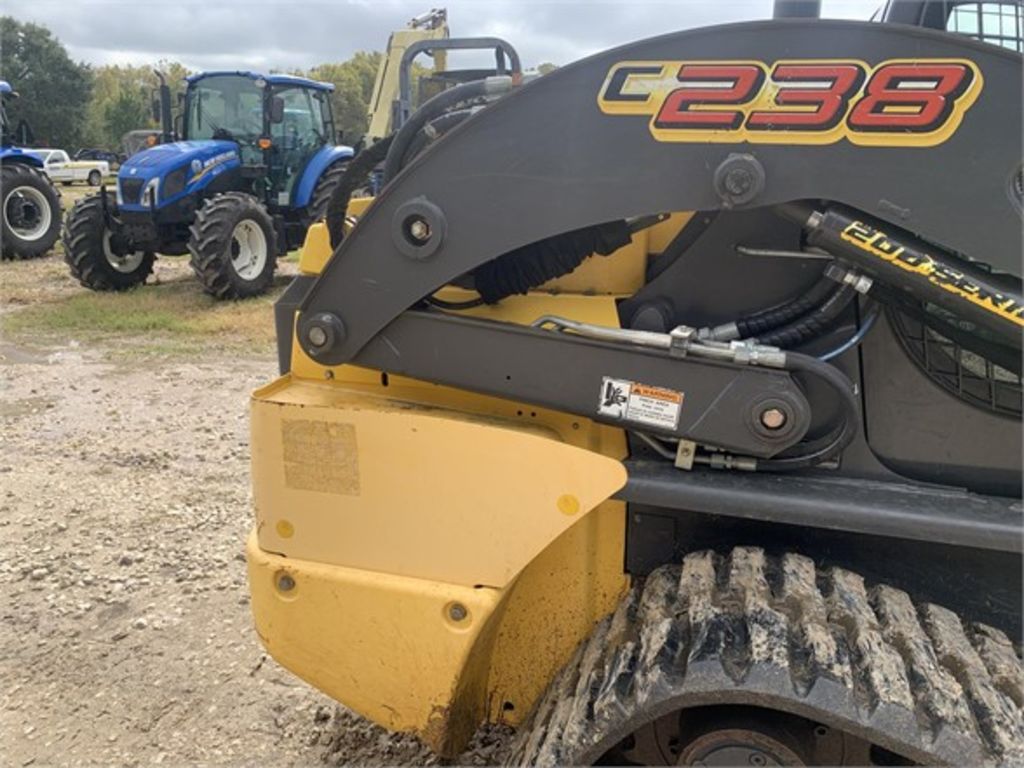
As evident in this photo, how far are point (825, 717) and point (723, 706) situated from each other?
0.25m

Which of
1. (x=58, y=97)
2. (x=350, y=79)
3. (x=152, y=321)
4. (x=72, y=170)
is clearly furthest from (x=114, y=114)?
(x=152, y=321)

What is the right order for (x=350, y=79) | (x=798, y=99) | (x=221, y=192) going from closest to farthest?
(x=798, y=99), (x=221, y=192), (x=350, y=79)

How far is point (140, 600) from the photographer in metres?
3.59

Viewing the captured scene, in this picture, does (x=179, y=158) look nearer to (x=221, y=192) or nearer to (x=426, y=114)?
(x=221, y=192)

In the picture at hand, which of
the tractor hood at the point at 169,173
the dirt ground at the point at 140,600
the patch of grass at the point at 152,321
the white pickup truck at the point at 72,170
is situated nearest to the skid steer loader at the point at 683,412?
the dirt ground at the point at 140,600

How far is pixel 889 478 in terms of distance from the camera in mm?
1862

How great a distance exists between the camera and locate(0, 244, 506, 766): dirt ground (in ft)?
9.10

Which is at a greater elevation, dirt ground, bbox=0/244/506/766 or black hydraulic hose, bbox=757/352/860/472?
black hydraulic hose, bbox=757/352/860/472

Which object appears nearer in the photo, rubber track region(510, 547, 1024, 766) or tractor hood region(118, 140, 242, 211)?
rubber track region(510, 547, 1024, 766)

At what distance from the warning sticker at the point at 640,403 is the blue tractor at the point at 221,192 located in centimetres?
830

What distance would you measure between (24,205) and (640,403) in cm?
1372

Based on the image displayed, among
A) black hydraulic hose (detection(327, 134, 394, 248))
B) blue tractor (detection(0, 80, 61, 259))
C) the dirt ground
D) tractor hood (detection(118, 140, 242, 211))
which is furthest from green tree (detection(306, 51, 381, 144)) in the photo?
black hydraulic hose (detection(327, 134, 394, 248))

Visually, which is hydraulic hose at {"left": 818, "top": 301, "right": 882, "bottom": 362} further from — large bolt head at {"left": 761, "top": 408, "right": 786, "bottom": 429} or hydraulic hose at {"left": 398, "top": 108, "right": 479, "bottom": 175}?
hydraulic hose at {"left": 398, "top": 108, "right": 479, "bottom": 175}

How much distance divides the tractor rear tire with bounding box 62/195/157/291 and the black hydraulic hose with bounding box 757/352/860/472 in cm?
1010
